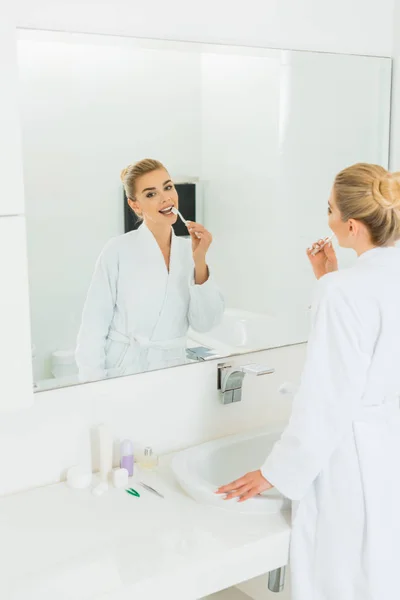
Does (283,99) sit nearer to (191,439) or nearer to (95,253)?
(95,253)

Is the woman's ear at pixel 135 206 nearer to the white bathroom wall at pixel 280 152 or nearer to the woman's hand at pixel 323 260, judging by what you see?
the white bathroom wall at pixel 280 152

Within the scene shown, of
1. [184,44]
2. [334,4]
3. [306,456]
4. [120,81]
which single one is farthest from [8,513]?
[334,4]

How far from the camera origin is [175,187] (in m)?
1.92

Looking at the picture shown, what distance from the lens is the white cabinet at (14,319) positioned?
1399 millimetres

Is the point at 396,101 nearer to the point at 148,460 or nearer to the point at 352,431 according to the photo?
the point at 352,431

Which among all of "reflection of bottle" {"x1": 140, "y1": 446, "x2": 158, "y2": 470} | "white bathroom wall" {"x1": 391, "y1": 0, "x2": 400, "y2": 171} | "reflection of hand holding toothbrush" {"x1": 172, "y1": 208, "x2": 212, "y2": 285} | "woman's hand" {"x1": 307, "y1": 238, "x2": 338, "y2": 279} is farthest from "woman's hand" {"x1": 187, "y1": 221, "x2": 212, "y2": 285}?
"white bathroom wall" {"x1": 391, "y1": 0, "x2": 400, "y2": 171}

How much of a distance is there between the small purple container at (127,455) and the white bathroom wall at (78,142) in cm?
28

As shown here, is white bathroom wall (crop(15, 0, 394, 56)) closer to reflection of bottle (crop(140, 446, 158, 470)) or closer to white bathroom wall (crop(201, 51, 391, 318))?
white bathroom wall (crop(201, 51, 391, 318))

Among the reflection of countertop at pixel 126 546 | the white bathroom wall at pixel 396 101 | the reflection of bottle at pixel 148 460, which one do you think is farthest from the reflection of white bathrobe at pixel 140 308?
the white bathroom wall at pixel 396 101

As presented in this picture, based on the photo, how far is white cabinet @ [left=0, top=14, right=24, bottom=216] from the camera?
134 centimetres

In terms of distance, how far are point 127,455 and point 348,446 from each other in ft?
1.92

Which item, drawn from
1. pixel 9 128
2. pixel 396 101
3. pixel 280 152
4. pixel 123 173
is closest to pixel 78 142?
pixel 123 173

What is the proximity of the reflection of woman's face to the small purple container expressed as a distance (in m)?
0.58

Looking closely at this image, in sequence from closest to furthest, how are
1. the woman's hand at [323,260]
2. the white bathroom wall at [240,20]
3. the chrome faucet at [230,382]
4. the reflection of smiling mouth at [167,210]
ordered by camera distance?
the white bathroom wall at [240,20], the reflection of smiling mouth at [167,210], the chrome faucet at [230,382], the woman's hand at [323,260]
